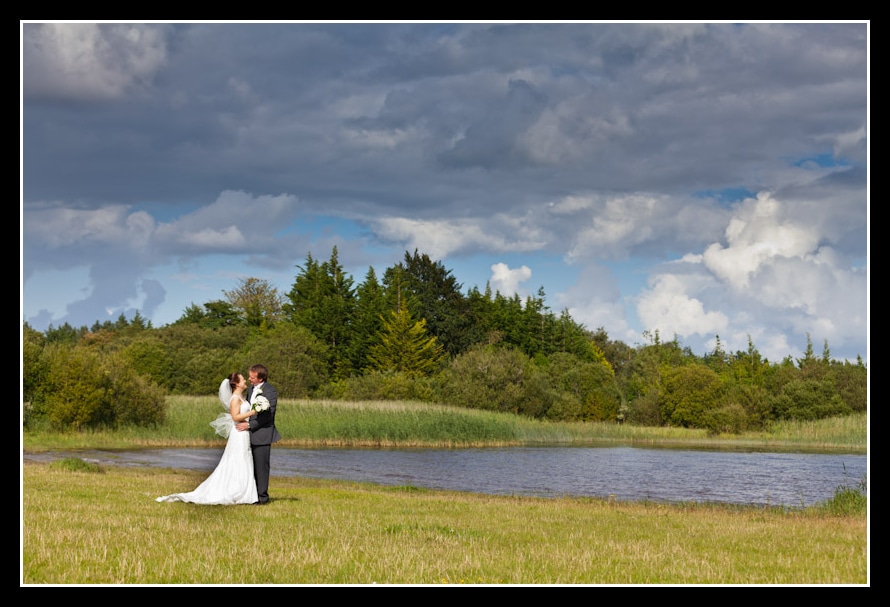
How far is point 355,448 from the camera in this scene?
3759cm

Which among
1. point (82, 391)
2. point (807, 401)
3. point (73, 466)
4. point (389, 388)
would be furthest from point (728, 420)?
point (73, 466)

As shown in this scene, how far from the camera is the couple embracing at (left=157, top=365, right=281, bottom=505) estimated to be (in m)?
12.7

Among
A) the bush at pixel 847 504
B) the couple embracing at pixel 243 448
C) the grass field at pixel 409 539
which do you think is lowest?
the bush at pixel 847 504

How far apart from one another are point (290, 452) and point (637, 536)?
2425cm

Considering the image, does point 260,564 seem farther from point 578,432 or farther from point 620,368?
point 620,368

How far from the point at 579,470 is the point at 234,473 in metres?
18.1

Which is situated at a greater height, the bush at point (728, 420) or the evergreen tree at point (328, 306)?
the evergreen tree at point (328, 306)

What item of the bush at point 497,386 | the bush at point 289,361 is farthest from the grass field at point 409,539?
the bush at point 289,361

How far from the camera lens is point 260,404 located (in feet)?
41.4

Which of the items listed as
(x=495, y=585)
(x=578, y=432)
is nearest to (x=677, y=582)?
(x=495, y=585)

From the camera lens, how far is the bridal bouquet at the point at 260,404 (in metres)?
12.6

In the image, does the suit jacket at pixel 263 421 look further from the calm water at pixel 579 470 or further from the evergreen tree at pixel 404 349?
the evergreen tree at pixel 404 349

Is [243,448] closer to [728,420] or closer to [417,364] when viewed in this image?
[728,420]

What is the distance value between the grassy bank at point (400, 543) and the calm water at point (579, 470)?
777cm
